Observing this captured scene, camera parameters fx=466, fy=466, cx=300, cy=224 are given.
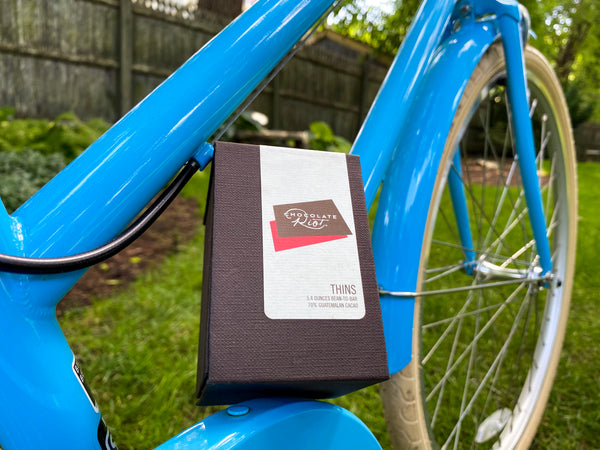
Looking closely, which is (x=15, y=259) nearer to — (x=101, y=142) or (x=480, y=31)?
(x=101, y=142)

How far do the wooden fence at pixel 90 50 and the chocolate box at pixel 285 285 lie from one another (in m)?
4.51

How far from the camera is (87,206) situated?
504mm

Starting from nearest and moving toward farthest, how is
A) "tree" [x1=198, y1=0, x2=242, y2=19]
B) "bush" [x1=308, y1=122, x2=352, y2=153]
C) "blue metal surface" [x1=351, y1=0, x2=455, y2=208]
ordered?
1. "blue metal surface" [x1=351, y1=0, x2=455, y2=208]
2. "tree" [x1=198, y1=0, x2=242, y2=19]
3. "bush" [x1=308, y1=122, x2=352, y2=153]

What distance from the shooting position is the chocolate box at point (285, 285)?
483mm

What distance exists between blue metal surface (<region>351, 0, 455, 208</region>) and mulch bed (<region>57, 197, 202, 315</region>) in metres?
1.67

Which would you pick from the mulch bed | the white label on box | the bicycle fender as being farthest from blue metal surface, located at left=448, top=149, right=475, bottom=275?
the mulch bed

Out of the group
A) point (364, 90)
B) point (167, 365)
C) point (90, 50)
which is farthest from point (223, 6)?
point (167, 365)

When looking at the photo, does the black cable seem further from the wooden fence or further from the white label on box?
the wooden fence

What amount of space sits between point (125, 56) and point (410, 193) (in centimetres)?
483

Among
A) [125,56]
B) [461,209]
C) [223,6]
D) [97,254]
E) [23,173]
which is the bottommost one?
[23,173]

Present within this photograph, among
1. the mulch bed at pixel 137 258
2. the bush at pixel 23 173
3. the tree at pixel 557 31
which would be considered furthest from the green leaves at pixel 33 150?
the tree at pixel 557 31

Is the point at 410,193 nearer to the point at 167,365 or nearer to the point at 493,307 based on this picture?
the point at 493,307

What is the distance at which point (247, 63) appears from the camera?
594 millimetres

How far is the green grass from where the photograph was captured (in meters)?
1.31
